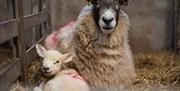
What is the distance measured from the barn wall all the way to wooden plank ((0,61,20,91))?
2.66 metres

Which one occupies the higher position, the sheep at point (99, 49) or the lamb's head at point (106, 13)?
the lamb's head at point (106, 13)

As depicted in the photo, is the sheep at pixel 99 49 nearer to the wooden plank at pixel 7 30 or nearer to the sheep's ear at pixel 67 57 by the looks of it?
the sheep's ear at pixel 67 57

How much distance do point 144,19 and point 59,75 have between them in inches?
120

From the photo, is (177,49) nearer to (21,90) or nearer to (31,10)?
(31,10)

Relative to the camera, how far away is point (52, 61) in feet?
10.8

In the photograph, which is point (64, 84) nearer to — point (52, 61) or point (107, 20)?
point (52, 61)

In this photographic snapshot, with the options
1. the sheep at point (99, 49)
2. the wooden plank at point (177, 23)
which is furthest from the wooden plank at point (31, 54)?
the wooden plank at point (177, 23)

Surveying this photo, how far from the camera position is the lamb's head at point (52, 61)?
10.6 ft

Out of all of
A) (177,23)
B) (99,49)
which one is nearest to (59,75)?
(99,49)

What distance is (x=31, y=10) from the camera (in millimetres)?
4844

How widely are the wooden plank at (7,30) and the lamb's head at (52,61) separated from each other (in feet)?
1.01

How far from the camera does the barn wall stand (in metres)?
5.96

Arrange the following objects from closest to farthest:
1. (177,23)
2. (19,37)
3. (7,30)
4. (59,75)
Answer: (7,30)
(59,75)
(19,37)
(177,23)

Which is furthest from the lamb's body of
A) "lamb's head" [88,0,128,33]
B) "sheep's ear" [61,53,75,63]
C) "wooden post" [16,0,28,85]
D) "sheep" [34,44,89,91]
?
"lamb's head" [88,0,128,33]
